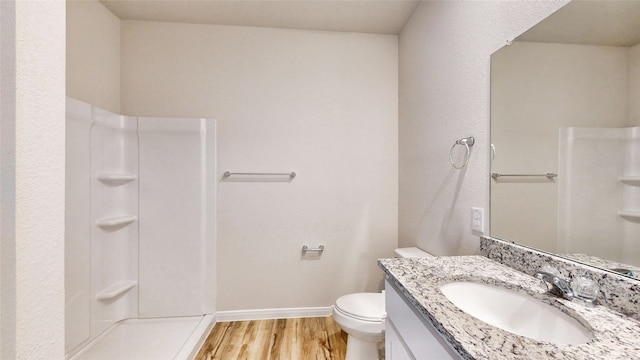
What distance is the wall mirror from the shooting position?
70cm

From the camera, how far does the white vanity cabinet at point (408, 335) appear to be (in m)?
0.66

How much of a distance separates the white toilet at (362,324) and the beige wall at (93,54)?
86.6 inches

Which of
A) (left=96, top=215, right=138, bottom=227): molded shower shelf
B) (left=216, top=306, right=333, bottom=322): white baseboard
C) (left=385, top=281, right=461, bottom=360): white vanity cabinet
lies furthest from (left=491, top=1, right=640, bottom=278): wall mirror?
(left=96, top=215, right=138, bottom=227): molded shower shelf

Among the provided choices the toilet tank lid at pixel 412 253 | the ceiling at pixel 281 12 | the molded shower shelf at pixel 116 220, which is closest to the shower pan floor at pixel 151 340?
the molded shower shelf at pixel 116 220

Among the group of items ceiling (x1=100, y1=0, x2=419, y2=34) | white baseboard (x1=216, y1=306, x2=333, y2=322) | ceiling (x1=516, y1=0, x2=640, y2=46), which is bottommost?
white baseboard (x1=216, y1=306, x2=333, y2=322)

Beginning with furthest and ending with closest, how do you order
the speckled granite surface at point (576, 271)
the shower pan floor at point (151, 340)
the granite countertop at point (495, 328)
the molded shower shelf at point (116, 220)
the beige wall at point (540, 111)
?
the molded shower shelf at point (116, 220), the shower pan floor at point (151, 340), the beige wall at point (540, 111), the speckled granite surface at point (576, 271), the granite countertop at point (495, 328)

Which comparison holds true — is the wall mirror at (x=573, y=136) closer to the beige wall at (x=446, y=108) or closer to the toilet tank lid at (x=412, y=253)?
the beige wall at (x=446, y=108)

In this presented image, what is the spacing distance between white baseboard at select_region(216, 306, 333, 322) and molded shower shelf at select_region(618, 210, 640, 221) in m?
1.94

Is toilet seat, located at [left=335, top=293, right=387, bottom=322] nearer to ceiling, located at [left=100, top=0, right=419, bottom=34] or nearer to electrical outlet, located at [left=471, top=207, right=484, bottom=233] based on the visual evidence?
electrical outlet, located at [left=471, top=207, right=484, bottom=233]

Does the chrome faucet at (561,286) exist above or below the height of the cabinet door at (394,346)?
above

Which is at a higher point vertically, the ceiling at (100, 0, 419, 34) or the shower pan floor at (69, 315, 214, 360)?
the ceiling at (100, 0, 419, 34)

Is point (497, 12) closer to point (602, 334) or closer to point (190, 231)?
point (602, 334)

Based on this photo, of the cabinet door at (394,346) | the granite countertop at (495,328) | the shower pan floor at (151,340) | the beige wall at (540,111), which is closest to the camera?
the granite countertop at (495,328)

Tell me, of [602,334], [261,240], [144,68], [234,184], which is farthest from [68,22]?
[602,334]
